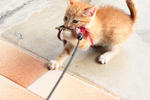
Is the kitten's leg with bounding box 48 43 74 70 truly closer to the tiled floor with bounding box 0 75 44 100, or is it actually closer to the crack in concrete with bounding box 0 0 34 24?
the tiled floor with bounding box 0 75 44 100

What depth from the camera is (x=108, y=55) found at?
1.42 metres

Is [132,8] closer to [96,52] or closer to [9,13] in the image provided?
[96,52]

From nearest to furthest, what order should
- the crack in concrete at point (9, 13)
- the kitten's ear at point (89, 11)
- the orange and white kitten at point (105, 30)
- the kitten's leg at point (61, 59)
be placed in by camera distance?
the kitten's ear at point (89, 11) < the orange and white kitten at point (105, 30) < the kitten's leg at point (61, 59) < the crack in concrete at point (9, 13)

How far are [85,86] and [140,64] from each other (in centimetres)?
56

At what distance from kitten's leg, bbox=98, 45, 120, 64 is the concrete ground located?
39 millimetres

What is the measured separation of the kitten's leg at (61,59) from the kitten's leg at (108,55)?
0.28 m

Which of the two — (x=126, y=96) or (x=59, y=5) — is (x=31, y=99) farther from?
(x=59, y=5)

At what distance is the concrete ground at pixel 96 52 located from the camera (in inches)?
49.5

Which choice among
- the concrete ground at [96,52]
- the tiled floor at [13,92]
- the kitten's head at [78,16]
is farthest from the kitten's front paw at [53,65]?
the kitten's head at [78,16]

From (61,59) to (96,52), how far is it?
1.21 ft

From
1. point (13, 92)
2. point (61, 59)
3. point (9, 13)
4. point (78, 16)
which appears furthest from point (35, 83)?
point (9, 13)

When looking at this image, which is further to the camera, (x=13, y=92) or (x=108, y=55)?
(x=108, y=55)

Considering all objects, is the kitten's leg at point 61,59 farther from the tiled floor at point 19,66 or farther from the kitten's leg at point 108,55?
the kitten's leg at point 108,55

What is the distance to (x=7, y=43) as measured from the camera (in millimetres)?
1501
